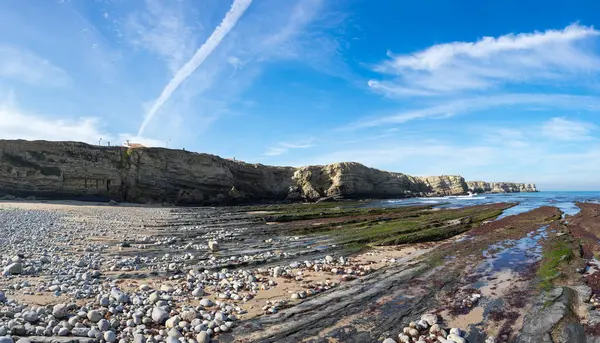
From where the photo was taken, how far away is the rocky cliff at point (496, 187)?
456 feet

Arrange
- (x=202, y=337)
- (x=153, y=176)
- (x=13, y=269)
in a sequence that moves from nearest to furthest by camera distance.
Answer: (x=202, y=337), (x=13, y=269), (x=153, y=176)

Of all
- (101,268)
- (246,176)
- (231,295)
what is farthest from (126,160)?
(231,295)

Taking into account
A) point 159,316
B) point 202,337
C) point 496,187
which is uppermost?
point 496,187

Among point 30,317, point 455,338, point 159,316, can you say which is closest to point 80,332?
point 30,317

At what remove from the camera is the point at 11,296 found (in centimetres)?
633

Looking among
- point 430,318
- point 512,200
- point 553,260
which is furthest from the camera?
point 512,200

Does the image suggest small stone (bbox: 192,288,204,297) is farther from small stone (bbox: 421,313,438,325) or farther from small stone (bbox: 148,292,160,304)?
small stone (bbox: 421,313,438,325)

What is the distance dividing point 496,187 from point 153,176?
159086 mm

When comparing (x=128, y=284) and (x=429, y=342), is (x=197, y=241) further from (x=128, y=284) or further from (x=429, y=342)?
(x=429, y=342)

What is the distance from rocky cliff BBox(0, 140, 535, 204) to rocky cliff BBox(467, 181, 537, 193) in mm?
87023

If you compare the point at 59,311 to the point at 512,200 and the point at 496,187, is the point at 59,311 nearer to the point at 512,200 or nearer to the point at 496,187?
the point at 512,200

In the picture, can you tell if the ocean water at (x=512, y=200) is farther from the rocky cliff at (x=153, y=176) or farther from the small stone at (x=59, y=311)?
the small stone at (x=59, y=311)

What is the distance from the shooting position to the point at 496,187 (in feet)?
504

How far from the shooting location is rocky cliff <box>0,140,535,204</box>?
38.9m
